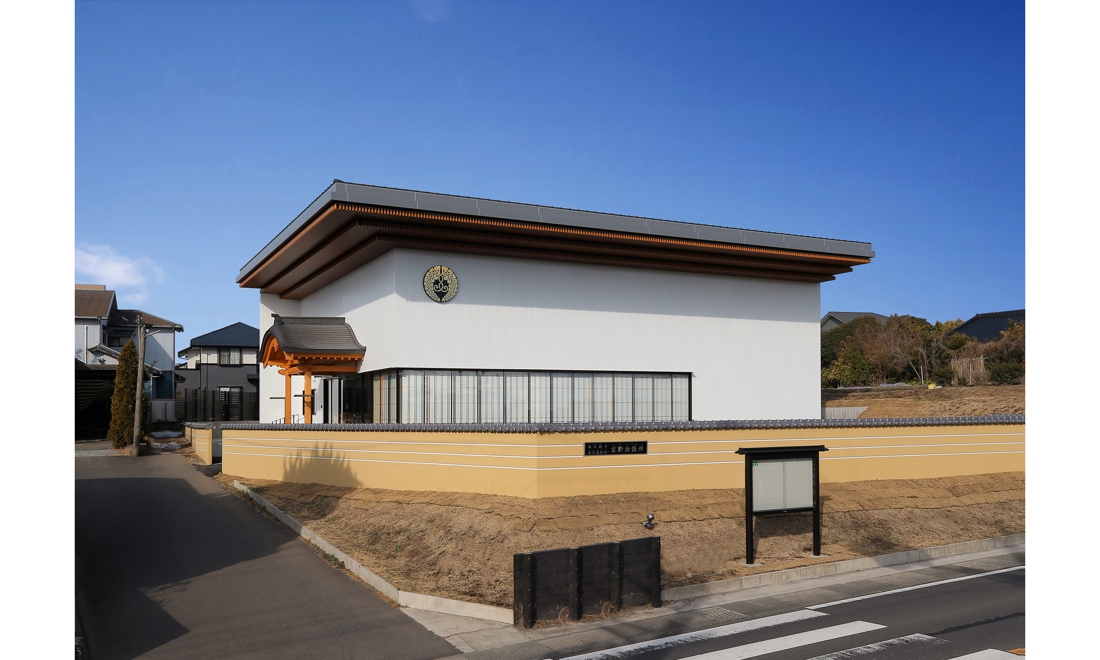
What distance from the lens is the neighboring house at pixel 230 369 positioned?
171 feet

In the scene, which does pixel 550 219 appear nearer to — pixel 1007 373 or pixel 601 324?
pixel 601 324

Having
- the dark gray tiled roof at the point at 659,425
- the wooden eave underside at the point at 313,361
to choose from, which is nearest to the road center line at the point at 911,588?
the dark gray tiled roof at the point at 659,425

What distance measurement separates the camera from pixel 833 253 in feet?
92.5

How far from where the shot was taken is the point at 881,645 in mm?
10227

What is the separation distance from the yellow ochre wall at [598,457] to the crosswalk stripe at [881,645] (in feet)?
24.4

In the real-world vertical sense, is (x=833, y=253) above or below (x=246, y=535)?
above

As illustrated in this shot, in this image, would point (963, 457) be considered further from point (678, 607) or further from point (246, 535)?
point (246, 535)

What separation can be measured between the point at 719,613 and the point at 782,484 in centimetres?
407

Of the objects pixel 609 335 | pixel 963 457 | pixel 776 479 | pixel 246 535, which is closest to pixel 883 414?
pixel 963 457

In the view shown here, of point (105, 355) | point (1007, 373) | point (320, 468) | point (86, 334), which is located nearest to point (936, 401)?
point (1007, 373)

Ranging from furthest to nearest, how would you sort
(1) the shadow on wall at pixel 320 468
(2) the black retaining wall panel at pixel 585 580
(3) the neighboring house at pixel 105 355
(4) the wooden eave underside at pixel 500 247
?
(3) the neighboring house at pixel 105 355 → (4) the wooden eave underside at pixel 500 247 → (1) the shadow on wall at pixel 320 468 → (2) the black retaining wall panel at pixel 585 580

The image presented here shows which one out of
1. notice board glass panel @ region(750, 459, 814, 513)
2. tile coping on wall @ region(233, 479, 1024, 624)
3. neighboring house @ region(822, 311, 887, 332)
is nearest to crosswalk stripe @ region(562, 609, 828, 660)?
tile coping on wall @ region(233, 479, 1024, 624)

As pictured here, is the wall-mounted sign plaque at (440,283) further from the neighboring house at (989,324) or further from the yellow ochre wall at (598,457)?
the neighboring house at (989,324)

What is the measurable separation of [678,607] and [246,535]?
35.6ft
